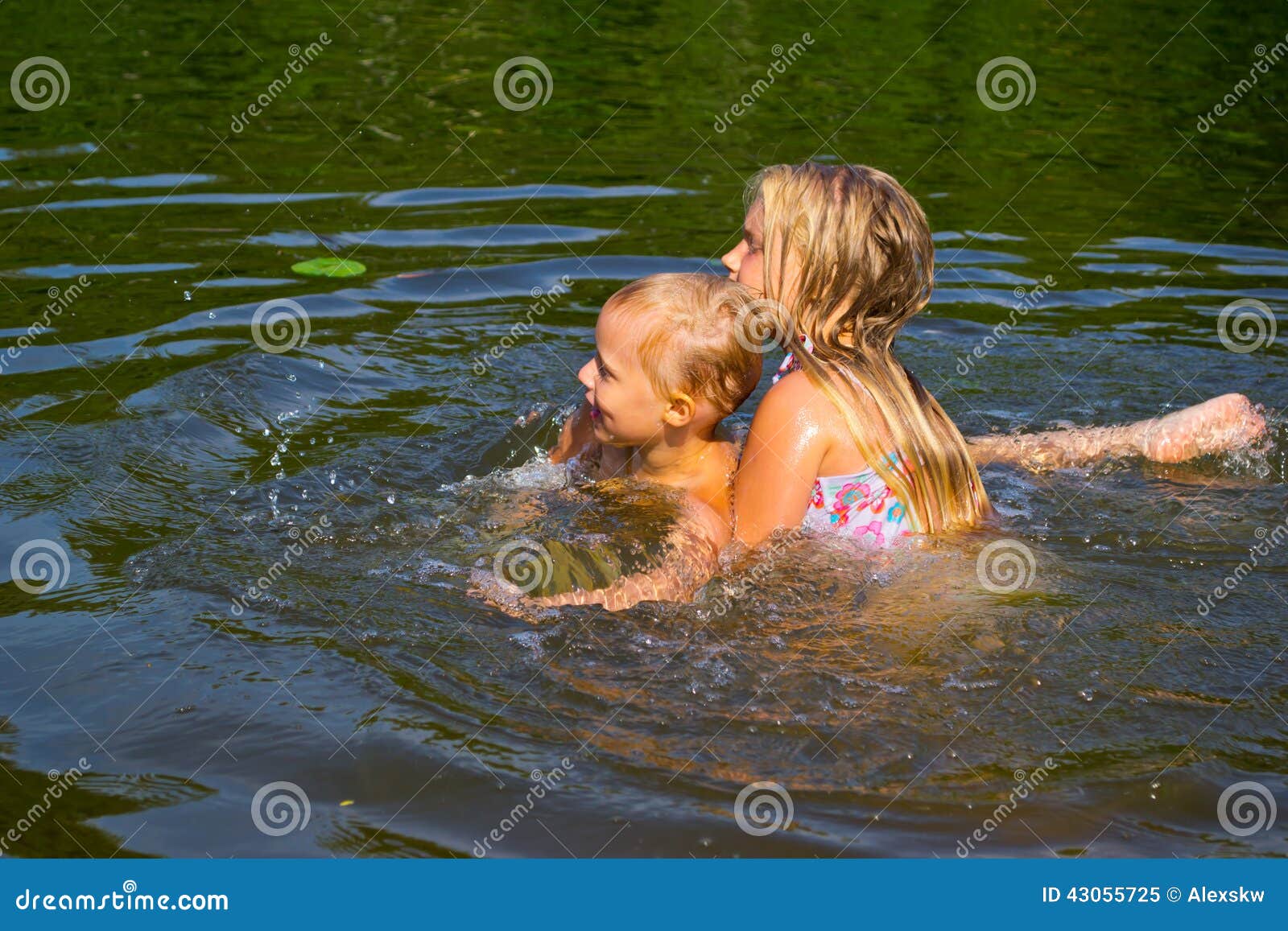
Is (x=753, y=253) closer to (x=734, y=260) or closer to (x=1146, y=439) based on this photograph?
(x=734, y=260)

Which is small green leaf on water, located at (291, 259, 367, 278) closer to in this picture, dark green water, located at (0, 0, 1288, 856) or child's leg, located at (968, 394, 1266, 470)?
dark green water, located at (0, 0, 1288, 856)

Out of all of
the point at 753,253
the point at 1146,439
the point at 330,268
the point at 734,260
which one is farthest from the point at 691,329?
the point at 330,268

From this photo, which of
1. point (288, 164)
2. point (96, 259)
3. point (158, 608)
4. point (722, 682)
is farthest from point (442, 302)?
point (722, 682)

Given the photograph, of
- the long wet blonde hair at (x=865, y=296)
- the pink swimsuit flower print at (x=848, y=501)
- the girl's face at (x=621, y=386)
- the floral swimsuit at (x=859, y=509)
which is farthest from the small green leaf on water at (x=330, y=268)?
the pink swimsuit flower print at (x=848, y=501)

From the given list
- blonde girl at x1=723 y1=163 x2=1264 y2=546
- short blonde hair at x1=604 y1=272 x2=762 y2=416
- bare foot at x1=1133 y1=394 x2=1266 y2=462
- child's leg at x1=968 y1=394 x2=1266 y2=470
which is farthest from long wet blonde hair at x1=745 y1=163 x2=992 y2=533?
bare foot at x1=1133 y1=394 x2=1266 y2=462

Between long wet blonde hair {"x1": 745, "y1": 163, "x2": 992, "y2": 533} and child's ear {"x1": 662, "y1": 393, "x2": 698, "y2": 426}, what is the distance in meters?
0.38

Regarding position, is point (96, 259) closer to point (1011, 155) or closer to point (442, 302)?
point (442, 302)

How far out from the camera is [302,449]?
18.5ft

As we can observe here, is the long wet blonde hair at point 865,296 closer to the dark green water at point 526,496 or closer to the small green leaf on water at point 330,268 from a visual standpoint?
the dark green water at point 526,496

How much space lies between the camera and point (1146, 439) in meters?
5.54

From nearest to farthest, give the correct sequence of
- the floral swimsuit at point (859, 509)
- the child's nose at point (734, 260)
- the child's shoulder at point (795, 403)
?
the child's shoulder at point (795, 403)
the floral swimsuit at point (859, 509)
the child's nose at point (734, 260)

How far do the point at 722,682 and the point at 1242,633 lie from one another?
65.1 inches

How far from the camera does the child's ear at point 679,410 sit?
15.1 ft

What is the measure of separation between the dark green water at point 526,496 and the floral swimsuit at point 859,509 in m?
0.12
